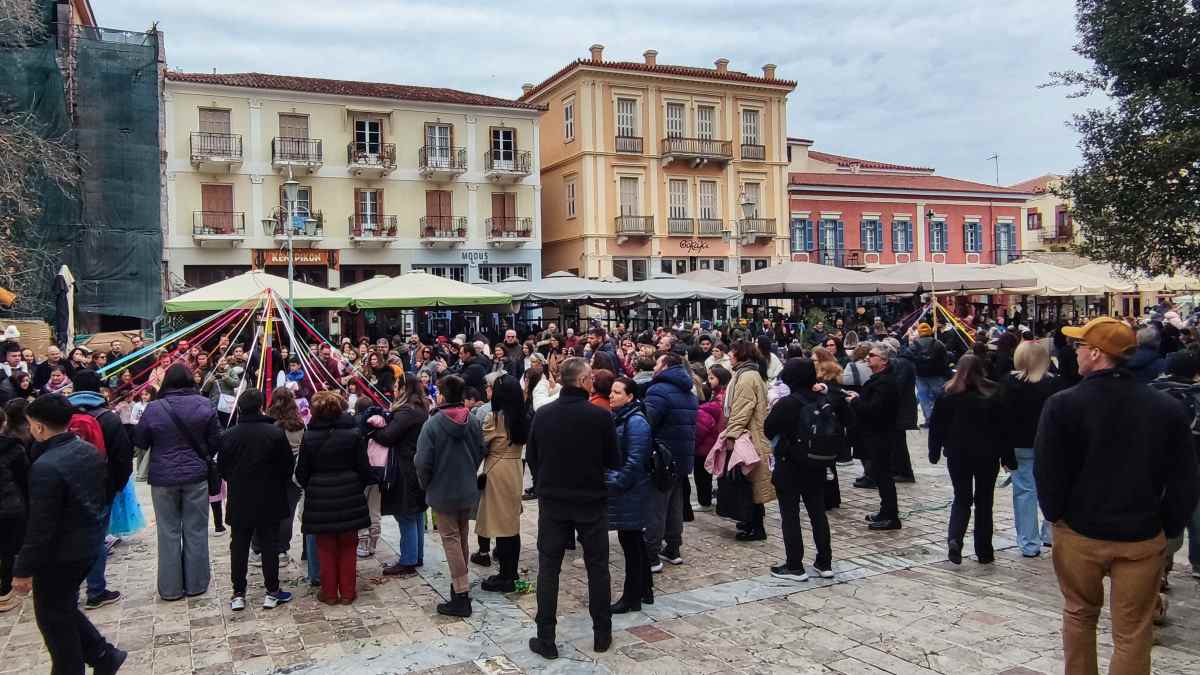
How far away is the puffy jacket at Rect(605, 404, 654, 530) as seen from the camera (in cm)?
560

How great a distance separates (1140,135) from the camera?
589 inches

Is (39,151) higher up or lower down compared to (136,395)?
higher up

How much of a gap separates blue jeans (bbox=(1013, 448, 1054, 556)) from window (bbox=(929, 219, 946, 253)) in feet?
120

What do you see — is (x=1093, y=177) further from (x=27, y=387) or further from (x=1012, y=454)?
(x=27, y=387)

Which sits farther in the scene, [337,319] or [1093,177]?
[337,319]

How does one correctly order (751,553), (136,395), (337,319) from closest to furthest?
(751,553) < (136,395) < (337,319)

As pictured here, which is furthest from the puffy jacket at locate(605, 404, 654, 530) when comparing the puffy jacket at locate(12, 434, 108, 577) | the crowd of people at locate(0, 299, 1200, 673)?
the puffy jacket at locate(12, 434, 108, 577)

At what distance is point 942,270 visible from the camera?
2155 cm

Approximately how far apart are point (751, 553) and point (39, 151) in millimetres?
15553

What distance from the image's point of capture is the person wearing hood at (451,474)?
19.3 feet

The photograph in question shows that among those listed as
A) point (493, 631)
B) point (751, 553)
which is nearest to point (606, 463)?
point (493, 631)

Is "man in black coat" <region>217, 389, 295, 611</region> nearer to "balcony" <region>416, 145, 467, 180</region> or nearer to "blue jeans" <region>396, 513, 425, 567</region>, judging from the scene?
"blue jeans" <region>396, 513, 425, 567</region>

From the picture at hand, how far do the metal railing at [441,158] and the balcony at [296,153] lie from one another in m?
3.39

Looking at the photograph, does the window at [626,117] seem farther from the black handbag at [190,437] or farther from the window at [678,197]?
the black handbag at [190,437]
